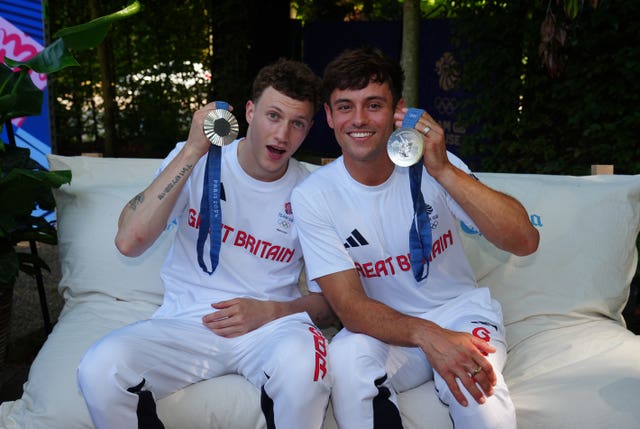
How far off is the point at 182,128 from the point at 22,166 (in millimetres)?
8337

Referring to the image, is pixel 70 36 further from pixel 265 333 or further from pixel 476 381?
pixel 476 381

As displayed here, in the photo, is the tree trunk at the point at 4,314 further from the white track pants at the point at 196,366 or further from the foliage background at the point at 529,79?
the foliage background at the point at 529,79

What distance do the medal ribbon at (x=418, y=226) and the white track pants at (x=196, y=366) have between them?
0.47 meters

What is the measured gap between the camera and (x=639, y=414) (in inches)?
90.7

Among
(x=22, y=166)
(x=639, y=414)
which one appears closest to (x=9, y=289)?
(x=22, y=166)

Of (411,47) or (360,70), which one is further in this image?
(411,47)

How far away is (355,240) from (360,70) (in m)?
0.69

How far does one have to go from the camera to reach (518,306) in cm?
313

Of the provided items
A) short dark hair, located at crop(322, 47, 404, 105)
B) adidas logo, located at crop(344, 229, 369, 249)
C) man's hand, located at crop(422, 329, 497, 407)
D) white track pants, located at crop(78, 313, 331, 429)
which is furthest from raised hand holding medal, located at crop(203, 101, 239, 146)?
man's hand, located at crop(422, 329, 497, 407)

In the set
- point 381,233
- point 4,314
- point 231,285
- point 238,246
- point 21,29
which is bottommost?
point 4,314

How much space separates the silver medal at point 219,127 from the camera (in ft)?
8.87

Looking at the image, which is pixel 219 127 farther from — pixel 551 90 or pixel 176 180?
pixel 551 90

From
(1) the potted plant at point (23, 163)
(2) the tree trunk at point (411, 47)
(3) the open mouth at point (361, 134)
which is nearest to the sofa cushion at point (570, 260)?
(3) the open mouth at point (361, 134)

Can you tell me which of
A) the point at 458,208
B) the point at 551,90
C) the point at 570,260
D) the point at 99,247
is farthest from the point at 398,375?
the point at 551,90
